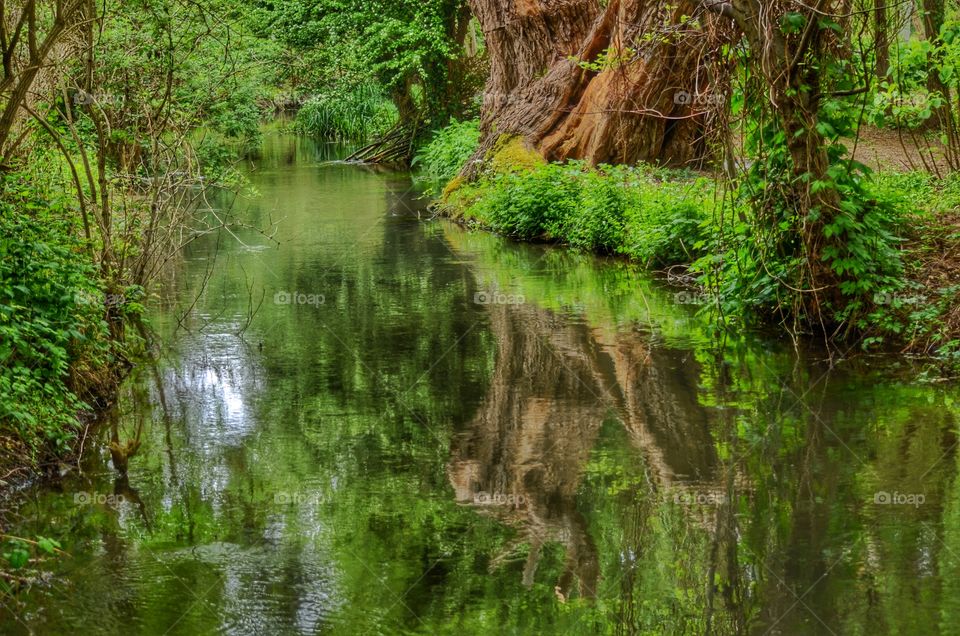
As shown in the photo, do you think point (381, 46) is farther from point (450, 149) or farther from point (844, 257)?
point (844, 257)

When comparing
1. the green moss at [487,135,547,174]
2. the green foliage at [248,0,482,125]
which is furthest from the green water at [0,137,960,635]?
the green foliage at [248,0,482,125]

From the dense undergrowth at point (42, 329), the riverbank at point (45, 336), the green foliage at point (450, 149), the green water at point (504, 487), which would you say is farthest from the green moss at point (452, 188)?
the dense undergrowth at point (42, 329)

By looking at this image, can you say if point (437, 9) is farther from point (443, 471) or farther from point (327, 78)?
point (443, 471)

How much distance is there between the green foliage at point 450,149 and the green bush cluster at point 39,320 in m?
18.8

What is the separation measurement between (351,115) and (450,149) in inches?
488

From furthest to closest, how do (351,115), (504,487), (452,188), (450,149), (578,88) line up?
1. (351,115)
2. (450,149)
3. (452,188)
4. (578,88)
5. (504,487)

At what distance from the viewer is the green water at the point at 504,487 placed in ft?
19.7

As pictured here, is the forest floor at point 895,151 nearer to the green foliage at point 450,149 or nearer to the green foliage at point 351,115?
the green foliage at point 450,149

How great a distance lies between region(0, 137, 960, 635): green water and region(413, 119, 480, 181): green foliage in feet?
51.7

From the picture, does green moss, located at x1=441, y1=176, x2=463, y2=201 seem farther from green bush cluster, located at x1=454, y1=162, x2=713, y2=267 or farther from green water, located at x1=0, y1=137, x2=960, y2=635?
green water, located at x1=0, y1=137, x2=960, y2=635

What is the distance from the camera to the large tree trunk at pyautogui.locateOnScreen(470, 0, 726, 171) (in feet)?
68.7

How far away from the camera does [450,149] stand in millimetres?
29688

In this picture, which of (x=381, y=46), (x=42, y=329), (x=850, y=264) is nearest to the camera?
(x=42, y=329)

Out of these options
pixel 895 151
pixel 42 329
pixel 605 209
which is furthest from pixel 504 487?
pixel 895 151
